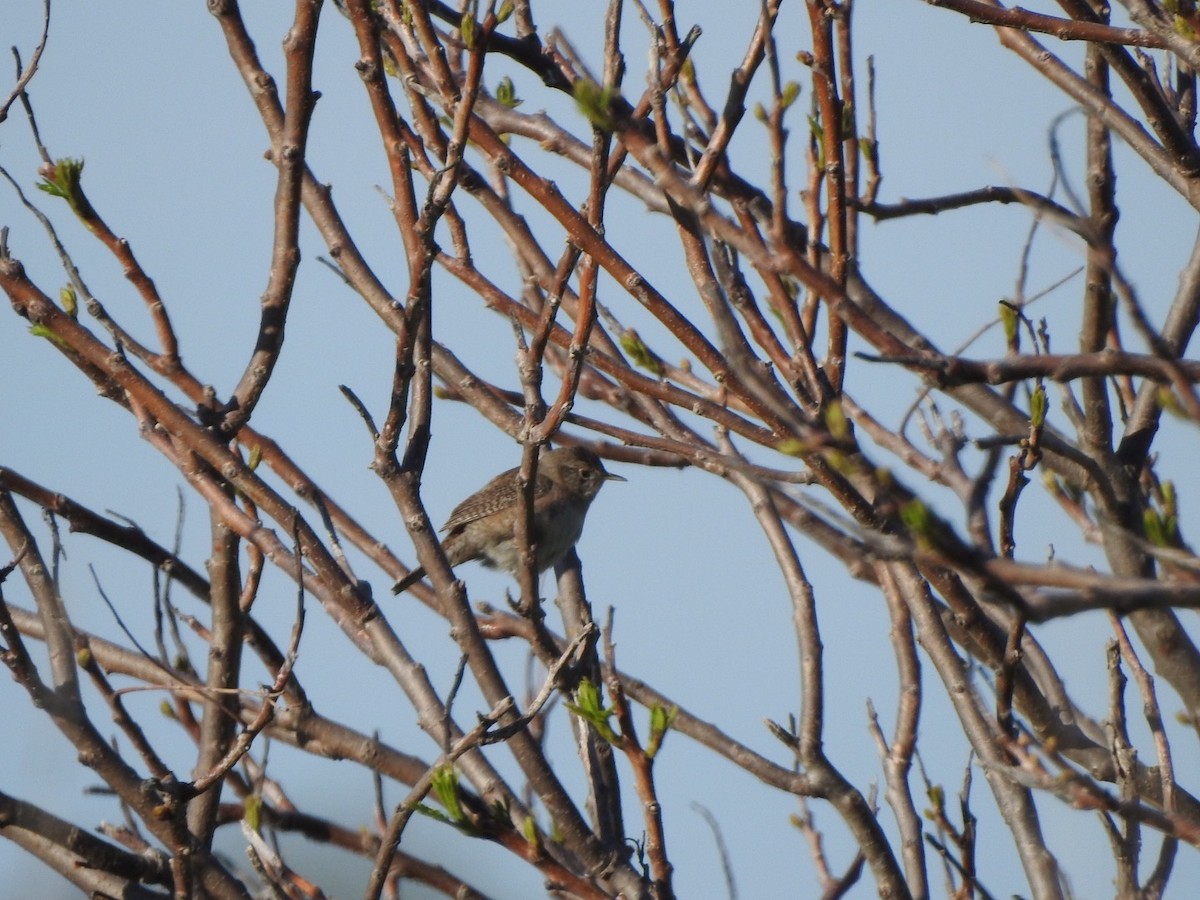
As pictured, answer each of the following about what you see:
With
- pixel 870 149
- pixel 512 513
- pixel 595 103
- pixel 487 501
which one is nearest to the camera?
pixel 595 103

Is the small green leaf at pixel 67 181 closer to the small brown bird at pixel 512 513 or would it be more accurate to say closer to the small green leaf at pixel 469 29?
the small green leaf at pixel 469 29

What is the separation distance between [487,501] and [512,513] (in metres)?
0.62

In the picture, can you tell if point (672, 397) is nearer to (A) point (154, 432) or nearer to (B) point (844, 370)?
(B) point (844, 370)

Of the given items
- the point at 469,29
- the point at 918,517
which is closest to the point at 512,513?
the point at 469,29

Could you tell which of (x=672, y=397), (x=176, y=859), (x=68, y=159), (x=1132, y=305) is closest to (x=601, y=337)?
(x=672, y=397)

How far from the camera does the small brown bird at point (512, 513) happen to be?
30.9 feet

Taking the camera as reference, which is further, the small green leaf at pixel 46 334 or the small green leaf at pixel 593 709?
the small green leaf at pixel 46 334

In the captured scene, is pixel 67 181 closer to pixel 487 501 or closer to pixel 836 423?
pixel 836 423

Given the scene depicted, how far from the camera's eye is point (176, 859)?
114 inches

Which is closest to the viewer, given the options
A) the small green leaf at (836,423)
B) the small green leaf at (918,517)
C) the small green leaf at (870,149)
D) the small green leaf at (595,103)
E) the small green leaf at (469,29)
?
the small green leaf at (918,517)

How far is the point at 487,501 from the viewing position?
10.1 meters

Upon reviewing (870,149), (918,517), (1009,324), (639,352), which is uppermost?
(870,149)

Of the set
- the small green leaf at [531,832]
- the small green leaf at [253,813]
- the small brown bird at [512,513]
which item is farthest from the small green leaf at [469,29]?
the small brown bird at [512,513]

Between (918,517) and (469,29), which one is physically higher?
(469,29)
